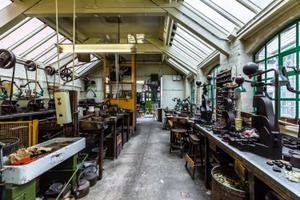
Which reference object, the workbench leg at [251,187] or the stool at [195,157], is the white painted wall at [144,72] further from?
the workbench leg at [251,187]

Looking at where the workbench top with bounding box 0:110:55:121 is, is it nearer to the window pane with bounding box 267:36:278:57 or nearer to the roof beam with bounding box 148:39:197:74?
the window pane with bounding box 267:36:278:57

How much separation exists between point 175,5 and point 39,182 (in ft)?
14.3

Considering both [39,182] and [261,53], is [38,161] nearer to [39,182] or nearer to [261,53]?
[39,182]

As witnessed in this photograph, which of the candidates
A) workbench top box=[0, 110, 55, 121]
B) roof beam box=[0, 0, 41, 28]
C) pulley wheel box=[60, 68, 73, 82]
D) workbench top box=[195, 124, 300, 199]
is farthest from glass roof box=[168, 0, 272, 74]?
workbench top box=[0, 110, 55, 121]

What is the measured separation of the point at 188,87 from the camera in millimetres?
11336

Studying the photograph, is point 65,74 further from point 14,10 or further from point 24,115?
point 24,115

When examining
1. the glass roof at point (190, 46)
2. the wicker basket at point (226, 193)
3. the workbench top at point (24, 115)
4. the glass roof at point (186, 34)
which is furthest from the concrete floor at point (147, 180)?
the glass roof at point (190, 46)

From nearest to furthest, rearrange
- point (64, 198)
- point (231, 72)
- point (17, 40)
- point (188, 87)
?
point (64, 198) < point (231, 72) < point (17, 40) < point (188, 87)

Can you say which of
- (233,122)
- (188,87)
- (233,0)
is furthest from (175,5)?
(188,87)

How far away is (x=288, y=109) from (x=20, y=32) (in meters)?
7.37

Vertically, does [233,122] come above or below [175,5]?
below

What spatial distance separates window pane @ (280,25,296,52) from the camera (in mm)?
2771

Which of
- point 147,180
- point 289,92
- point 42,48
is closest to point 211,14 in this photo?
point 289,92

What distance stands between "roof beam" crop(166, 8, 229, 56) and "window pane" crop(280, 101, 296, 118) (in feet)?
6.06
